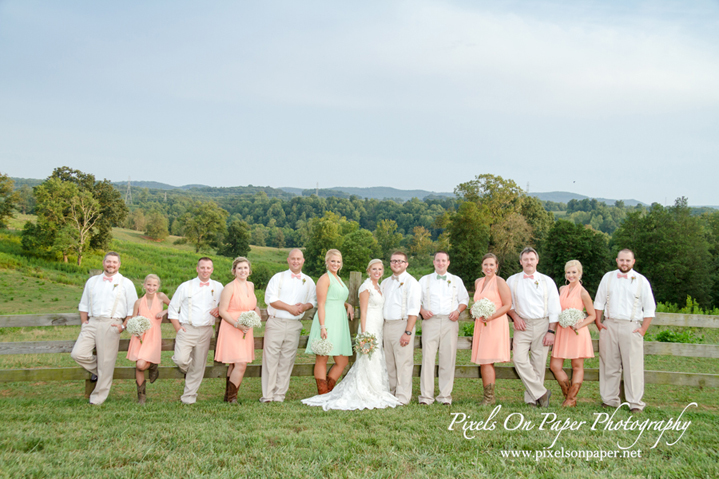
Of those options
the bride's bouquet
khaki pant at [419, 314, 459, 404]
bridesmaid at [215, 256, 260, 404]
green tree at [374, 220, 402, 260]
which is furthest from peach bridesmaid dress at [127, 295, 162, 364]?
green tree at [374, 220, 402, 260]

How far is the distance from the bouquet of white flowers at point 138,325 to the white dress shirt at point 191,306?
13.4 inches

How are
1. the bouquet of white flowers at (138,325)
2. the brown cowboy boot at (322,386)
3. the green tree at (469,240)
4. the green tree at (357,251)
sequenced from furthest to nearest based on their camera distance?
the green tree at (357,251) → the green tree at (469,240) → the brown cowboy boot at (322,386) → the bouquet of white flowers at (138,325)

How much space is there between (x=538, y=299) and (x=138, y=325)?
17.6 feet

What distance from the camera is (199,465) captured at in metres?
4.23

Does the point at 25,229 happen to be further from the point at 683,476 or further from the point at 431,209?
the point at 431,209

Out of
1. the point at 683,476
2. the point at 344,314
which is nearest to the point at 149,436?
the point at 344,314

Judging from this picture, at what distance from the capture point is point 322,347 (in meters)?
6.53

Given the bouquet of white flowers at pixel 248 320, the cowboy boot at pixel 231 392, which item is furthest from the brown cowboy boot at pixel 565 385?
the cowboy boot at pixel 231 392

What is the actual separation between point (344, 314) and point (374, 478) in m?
3.01

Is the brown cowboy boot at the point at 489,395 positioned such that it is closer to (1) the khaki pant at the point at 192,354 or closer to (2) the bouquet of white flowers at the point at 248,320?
(2) the bouquet of white flowers at the point at 248,320

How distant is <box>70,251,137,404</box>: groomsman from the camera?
21.3ft

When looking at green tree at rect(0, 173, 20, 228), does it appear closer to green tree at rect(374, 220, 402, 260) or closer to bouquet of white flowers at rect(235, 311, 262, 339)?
bouquet of white flowers at rect(235, 311, 262, 339)

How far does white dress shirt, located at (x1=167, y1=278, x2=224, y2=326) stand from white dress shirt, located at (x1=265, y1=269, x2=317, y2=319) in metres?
0.84

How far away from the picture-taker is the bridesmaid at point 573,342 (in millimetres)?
6484
